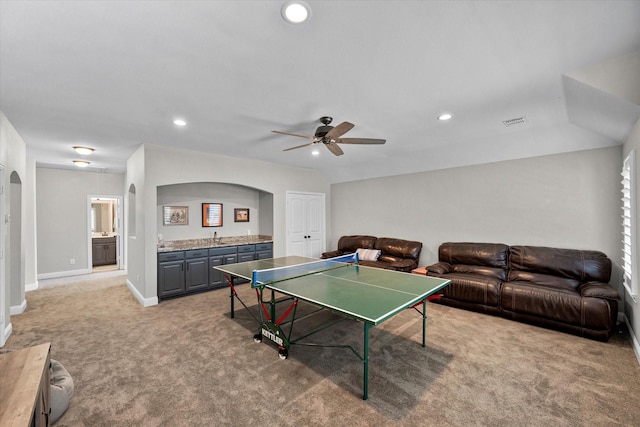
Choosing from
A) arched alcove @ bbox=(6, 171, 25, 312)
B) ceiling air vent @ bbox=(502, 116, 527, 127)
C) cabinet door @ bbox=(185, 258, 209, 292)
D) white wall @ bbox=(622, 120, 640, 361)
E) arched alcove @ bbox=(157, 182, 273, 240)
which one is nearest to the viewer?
white wall @ bbox=(622, 120, 640, 361)

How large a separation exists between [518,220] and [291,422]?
4693mm

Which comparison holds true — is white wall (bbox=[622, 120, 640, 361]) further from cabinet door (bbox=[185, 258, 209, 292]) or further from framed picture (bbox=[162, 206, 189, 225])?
framed picture (bbox=[162, 206, 189, 225])

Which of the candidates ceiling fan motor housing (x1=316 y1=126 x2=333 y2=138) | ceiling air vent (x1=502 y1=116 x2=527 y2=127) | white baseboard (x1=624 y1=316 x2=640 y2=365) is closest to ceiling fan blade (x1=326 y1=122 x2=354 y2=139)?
ceiling fan motor housing (x1=316 y1=126 x2=333 y2=138)

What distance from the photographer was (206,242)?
5977mm

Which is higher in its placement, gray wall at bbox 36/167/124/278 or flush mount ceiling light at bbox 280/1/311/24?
flush mount ceiling light at bbox 280/1/311/24

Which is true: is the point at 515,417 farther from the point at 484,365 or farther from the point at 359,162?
the point at 359,162

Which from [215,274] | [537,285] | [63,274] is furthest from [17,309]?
[537,285]

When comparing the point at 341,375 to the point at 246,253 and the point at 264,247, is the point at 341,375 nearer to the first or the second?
the point at 246,253

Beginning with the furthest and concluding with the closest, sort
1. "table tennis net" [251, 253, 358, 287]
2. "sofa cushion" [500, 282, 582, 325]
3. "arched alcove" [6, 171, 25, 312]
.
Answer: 1. "arched alcove" [6, 171, 25, 312]
2. "sofa cushion" [500, 282, 582, 325]
3. "table tennis net" [251, 253, 358, 287]

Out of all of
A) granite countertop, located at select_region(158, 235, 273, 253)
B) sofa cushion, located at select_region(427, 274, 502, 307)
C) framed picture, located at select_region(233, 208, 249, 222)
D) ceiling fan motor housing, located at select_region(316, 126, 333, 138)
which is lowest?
sofa cushion, located at select_region(427, 274, 502, 307)

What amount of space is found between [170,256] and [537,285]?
19.4ft

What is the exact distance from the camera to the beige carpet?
206 centimetres

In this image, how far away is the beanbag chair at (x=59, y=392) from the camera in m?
2.01

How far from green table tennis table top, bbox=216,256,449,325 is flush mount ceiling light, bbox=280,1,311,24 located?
2057mm
